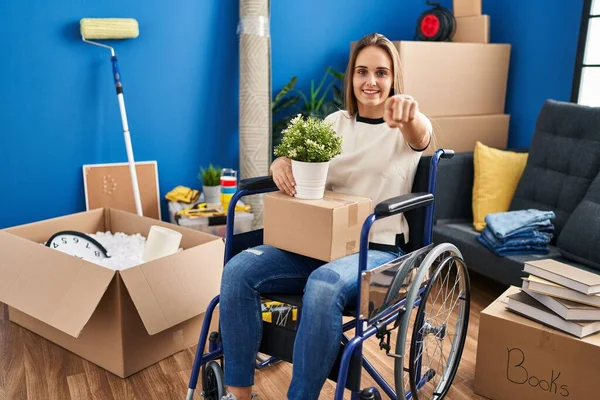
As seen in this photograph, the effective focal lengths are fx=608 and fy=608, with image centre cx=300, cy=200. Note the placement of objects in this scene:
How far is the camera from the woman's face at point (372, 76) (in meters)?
1.67

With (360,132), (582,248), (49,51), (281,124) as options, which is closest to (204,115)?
(281,124)

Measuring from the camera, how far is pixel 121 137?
9.57ft

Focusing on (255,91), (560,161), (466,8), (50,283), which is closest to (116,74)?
(255,91)

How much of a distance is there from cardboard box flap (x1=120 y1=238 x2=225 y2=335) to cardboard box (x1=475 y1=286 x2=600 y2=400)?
921 millimetres

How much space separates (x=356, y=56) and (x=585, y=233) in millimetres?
1156

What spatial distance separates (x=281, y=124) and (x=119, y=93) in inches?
34.0

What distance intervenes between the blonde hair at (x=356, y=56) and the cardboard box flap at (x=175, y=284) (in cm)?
74

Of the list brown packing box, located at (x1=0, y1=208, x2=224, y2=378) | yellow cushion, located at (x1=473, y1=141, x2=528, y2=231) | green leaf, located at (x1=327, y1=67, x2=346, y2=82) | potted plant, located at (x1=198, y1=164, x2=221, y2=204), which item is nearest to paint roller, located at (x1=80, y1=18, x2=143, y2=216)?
potted plant, located at (x1=198, y1=164, x2=221, y2=204)

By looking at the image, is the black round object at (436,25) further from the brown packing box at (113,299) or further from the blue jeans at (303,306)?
the blue jeans at (303,306)

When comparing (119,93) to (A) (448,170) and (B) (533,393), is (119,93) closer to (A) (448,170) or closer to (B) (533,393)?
(A) (448,170)

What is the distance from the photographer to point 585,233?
87.8 inches

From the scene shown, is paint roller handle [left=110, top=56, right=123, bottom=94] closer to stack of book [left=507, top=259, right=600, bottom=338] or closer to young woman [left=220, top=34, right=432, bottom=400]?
young woman [left=220, top=34, right=432, bottom=400]

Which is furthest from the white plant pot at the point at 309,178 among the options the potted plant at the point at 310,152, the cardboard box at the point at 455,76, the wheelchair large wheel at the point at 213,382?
the cardboard box at the point at 455,76

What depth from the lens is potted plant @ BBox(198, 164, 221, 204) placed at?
2.94 metres
